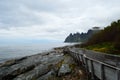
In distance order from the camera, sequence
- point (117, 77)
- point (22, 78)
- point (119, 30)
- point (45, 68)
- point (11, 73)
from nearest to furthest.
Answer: point (117, 77), point (22, 78), point (45, 68), point (11, 73), point (119, 30)

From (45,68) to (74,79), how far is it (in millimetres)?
5164

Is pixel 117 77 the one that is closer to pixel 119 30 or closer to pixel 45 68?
pixel 45 68

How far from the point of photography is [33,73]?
16.6 m

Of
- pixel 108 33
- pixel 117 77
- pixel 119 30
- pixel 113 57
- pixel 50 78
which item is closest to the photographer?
pixel 117 77

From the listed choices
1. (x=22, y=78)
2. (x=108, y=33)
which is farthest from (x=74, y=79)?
(x=108, y=33)

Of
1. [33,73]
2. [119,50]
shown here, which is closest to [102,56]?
[33,73]

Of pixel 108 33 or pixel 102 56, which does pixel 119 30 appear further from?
pixel 102 56

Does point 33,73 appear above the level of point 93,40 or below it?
below

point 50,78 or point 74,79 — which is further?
point 50,78

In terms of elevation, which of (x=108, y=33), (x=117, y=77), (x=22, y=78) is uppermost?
(x=108, y=33)

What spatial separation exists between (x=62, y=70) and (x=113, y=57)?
24.1 feet

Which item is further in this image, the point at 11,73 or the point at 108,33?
the point at 108,33

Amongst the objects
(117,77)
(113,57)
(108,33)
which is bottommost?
(117,77)

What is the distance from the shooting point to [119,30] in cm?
3509
